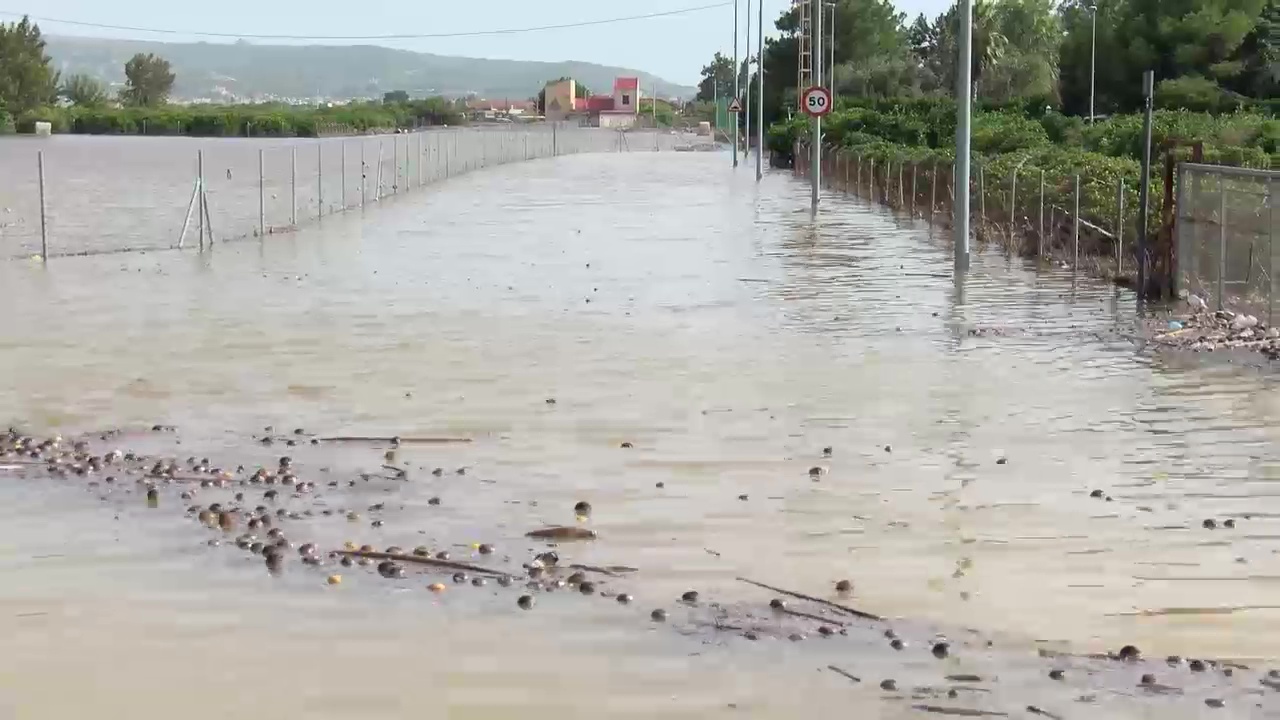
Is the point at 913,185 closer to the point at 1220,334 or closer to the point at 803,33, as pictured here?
the point at 1220,334

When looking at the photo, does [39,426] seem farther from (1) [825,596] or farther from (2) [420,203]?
(2) [420,203]

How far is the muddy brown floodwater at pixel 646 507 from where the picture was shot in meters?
7.67

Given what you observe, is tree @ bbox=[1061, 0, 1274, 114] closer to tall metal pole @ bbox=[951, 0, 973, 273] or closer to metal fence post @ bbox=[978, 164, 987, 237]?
metal fence post @ bbox=[978, 164, 987, 237]

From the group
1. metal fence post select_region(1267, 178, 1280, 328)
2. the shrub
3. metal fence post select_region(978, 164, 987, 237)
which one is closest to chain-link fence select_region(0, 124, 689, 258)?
metal fence post select_region(978, 164, 987, 237)

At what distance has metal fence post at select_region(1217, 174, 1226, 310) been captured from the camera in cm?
1951

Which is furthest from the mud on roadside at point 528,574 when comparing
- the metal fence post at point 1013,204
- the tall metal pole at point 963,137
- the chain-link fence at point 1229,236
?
the metal fence post at point 1013,204

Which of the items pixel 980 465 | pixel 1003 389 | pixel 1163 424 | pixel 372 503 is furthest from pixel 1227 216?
pixel 372 503

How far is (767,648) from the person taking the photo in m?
8.01

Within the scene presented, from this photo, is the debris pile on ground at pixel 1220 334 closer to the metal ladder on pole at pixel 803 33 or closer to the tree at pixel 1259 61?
the metal ladder on pole at pixel 803 33

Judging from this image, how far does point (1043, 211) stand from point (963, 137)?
10.9 ft

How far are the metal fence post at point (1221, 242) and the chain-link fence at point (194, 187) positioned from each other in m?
17.0

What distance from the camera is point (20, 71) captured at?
192 metres

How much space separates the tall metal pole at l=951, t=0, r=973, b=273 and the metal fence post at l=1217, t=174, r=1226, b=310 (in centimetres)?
629

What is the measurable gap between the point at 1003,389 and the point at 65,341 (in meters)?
9.25
